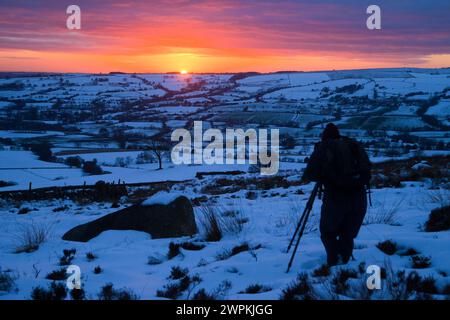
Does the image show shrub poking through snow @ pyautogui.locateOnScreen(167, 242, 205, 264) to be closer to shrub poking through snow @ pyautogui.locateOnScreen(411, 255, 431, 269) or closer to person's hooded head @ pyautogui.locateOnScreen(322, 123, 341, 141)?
person's hooded head @ pyautogui.locateOnScreen(322, 123, 341, 141)

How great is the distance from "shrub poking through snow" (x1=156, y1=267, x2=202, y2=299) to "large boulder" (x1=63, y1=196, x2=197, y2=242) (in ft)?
10.2

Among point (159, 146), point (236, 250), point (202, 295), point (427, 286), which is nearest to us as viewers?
point (427, 286)

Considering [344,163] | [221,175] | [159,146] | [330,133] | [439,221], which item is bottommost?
[221,175]

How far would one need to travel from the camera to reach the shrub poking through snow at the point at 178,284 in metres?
5.61

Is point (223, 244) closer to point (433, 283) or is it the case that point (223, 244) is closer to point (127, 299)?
point (127, 299)

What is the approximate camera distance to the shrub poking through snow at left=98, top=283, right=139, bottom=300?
5379mm

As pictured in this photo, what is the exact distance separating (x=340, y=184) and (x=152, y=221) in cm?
521

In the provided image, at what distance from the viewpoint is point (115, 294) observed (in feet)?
18.2

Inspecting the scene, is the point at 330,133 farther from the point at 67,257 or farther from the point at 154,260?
the point at 67,257

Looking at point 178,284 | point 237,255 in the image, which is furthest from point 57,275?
point 237,255

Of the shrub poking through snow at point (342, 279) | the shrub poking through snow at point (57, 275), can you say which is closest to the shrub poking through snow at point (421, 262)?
the shrub poking through snow at point (342, 279)

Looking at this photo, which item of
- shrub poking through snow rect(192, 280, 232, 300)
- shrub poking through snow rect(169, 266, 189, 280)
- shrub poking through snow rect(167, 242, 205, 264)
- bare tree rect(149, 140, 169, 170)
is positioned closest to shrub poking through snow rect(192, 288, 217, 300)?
shrub poking through snow rect(192, 280, 232, 300)

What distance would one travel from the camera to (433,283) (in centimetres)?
507
